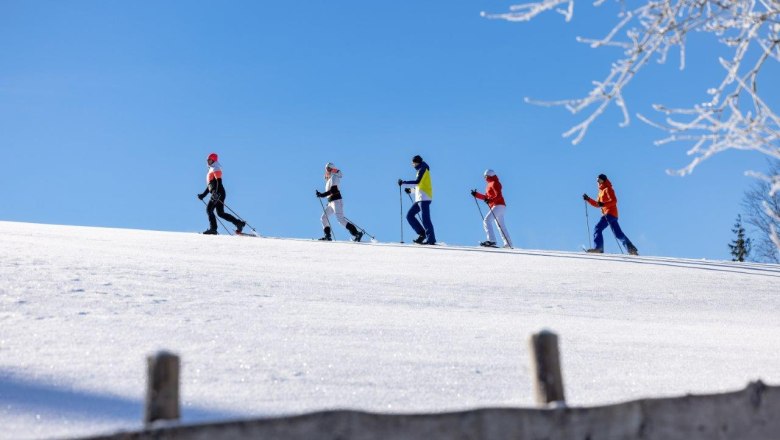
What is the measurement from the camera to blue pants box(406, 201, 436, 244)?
712 inches

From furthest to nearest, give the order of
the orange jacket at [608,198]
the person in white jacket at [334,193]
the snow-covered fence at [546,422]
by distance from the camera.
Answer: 1. the person in white jacket at [334,193]
2. the orange jacket at [608,198]
3. the snow-covered fence at [546,422]

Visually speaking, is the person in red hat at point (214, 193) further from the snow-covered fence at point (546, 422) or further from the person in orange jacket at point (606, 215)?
the snow-covered fence at point (546, 422)

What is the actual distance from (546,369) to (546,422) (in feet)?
1.18

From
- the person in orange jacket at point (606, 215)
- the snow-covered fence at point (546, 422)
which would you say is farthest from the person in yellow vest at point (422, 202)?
the snow-covered fence at point (546, 422)

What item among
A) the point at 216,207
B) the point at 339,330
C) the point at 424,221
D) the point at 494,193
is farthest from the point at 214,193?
the point at 339,330

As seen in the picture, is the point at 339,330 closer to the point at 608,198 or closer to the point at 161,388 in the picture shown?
the point at 161,388

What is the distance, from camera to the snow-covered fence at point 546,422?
3.21m

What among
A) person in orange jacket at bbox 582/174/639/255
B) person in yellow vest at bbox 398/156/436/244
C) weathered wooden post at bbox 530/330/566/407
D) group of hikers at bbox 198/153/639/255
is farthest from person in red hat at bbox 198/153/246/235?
weathered wooden post at bbox 530/330/566/407

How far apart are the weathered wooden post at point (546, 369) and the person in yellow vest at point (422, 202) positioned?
45.8 feet

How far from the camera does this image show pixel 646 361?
290 inches

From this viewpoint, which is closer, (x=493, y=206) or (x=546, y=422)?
(x=546, y=422)

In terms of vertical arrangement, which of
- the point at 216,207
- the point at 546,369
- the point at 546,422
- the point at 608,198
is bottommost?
the point at 546,422

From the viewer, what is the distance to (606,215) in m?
17.7

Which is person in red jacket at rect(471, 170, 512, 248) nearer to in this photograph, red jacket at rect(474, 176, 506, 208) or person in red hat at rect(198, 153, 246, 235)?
red jacket at rect(474, 176, 506, 208)
